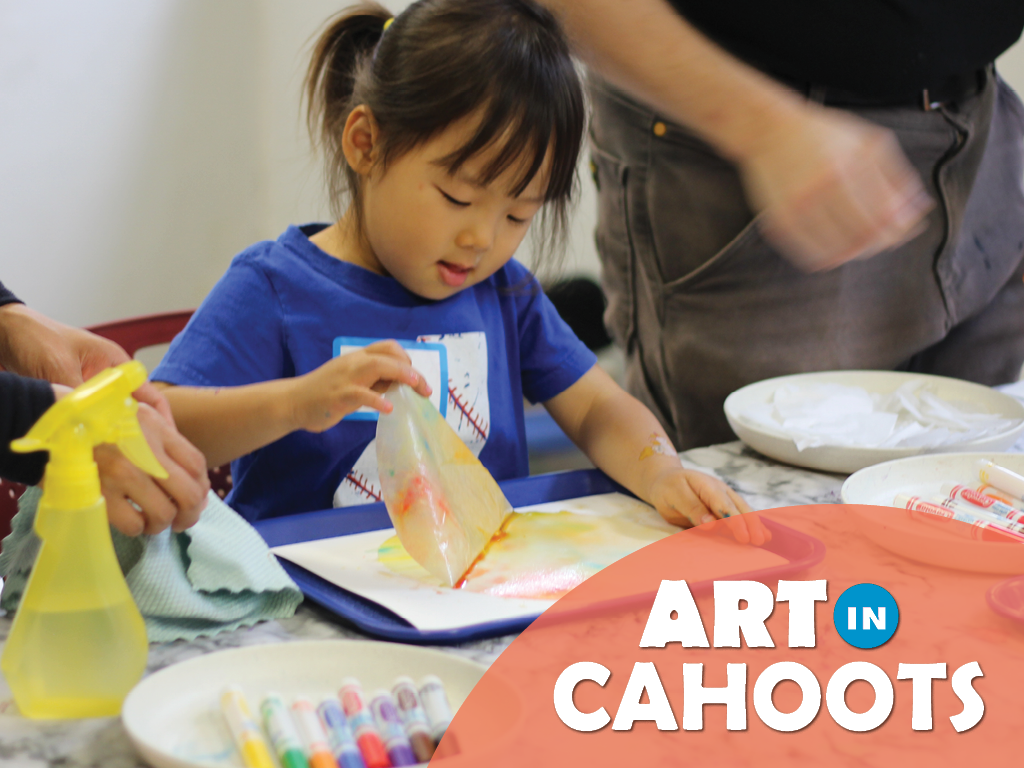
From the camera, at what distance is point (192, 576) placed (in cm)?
63

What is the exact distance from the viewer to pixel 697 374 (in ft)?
4.43

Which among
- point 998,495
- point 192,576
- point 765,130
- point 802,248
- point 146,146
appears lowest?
point 998,495

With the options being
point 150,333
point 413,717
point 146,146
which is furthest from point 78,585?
point 146,146

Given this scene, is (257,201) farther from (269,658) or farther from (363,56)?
(269,658)

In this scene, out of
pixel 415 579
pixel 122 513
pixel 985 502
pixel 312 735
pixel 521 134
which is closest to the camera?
pixel 312 735

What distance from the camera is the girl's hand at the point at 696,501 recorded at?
82 centimetres

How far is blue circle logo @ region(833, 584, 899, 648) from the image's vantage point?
615mm

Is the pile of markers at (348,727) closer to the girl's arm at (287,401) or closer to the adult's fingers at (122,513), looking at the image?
the adult's fingers at (122,513)

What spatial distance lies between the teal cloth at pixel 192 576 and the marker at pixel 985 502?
57cm

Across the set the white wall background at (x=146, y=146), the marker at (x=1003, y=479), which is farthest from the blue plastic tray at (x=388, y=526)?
the white wall background at (x=146, y=146)

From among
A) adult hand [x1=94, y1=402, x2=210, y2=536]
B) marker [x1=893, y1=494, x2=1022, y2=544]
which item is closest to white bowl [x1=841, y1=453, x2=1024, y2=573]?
marker [x1=893, y1=494, x2=1022, y2=544]

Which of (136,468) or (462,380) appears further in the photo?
(462,380)

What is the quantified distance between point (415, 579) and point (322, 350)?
0.37 m

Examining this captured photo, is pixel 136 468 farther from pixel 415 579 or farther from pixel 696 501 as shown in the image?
pixel 696 501
